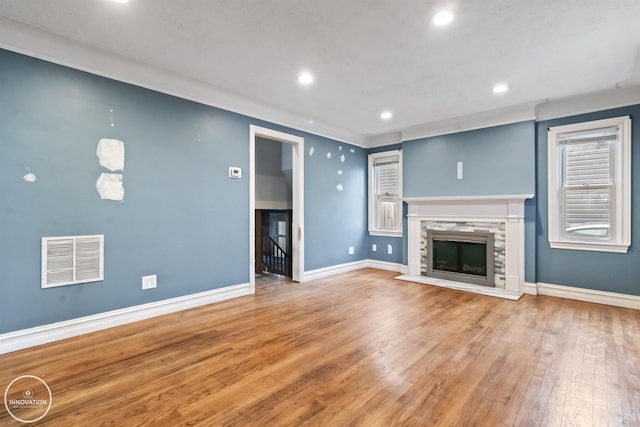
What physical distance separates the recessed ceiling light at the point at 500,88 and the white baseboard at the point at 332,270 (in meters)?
3.58

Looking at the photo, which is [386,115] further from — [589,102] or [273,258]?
[273,258]

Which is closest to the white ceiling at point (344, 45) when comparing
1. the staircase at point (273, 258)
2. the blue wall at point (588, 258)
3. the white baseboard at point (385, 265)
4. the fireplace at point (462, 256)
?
the blue wall at point (588, 258)

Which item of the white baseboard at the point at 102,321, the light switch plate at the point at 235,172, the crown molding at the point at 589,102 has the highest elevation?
the crown molding at the point at 589,102

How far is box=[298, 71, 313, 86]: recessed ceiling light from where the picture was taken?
320 cm

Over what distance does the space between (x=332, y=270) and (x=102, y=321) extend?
3.41 meters

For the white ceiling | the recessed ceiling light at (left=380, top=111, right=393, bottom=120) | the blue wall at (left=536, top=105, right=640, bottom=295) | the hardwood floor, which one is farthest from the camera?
the recessed ceiling light at (left=380, top=111, right=393, bottom=120)

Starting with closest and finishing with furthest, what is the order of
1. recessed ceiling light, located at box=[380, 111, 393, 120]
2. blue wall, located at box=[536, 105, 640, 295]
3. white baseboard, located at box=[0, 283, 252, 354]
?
white baseboard, located at box=[0, 283, 252, 354]
blue wall, located at box=[536, 105, 640, 295]
recessed ceiling light, located at box=[380, 111, 393, 120]

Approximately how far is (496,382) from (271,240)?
167 inches

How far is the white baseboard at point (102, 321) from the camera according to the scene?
96.2 inches

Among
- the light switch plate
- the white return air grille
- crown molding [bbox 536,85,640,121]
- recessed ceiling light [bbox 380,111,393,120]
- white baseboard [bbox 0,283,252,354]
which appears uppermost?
recessed ceiling light [bbox 380,111,393,120]

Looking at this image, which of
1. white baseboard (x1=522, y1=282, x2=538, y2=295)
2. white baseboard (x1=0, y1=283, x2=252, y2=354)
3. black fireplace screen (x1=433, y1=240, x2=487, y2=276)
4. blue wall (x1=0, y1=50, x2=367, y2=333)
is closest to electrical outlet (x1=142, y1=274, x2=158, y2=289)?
blue wall (x1=0, y1=50, x2=367, y2=333)

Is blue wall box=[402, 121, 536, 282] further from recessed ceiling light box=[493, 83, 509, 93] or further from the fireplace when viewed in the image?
recessed ceiling light box=[493, 83, 509, 93]

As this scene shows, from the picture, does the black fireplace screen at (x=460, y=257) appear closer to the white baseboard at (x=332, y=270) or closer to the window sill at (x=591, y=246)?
the window sill at (x=591, y=246)

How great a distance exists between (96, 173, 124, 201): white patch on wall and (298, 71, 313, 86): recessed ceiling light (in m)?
2.13
